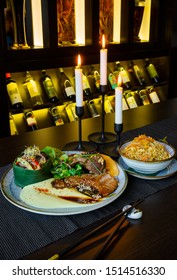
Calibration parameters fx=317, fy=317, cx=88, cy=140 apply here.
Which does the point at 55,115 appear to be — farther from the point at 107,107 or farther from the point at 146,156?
the point at 146,156

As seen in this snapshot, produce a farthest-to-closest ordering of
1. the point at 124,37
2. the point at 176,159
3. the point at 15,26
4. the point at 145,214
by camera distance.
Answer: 1. the point at 124,37
2. the point at 15,26
3. the point at 176,159
4. the point at 145,214

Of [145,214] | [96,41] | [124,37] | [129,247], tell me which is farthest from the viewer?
[124,37]

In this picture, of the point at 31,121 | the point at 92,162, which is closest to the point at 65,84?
the point at 31,121

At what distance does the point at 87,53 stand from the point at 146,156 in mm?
1721

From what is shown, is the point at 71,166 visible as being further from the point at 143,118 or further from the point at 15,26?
the point at 15,26

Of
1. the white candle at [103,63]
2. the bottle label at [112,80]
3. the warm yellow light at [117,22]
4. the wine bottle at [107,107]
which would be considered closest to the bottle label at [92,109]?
the wine bottle at [107,107]

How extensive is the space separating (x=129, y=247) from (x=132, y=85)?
8.06 feet

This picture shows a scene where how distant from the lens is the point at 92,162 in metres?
0.95

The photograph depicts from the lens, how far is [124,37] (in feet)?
8.95

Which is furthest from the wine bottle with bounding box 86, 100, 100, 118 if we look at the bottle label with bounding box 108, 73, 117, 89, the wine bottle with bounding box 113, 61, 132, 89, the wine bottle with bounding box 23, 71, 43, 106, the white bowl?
the white bowl

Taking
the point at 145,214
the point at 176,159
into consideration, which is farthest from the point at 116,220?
the point at 176,159

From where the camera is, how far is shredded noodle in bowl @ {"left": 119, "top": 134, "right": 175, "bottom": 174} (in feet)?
3.08

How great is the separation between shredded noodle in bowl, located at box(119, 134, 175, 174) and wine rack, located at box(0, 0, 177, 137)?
1414mm

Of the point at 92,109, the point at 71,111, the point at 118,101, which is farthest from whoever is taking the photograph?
the point at 92,109
